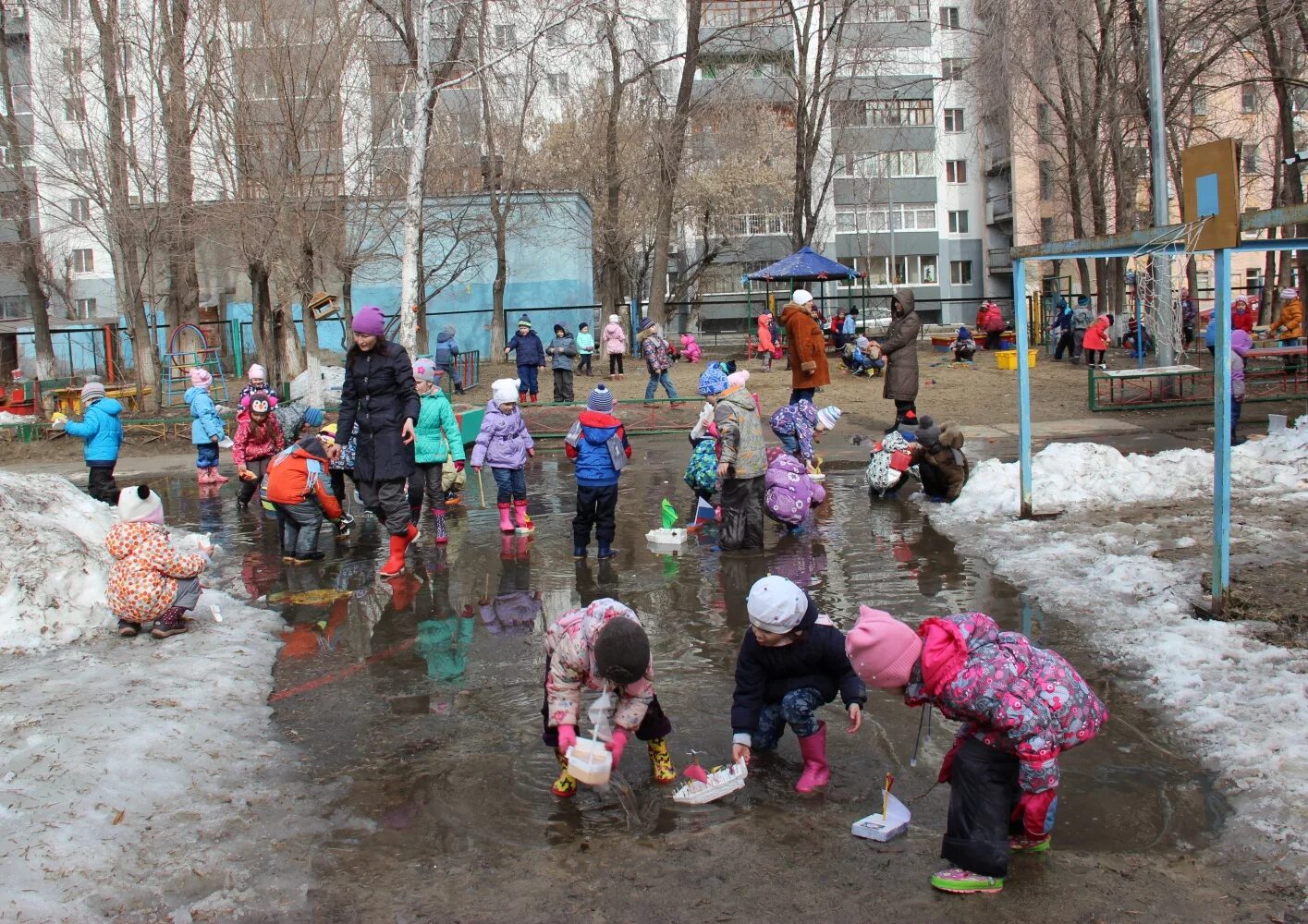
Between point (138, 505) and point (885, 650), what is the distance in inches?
210

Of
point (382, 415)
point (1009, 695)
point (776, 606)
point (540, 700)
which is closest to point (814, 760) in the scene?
point (776, 606)

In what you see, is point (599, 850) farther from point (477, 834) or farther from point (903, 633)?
point (903, 633)

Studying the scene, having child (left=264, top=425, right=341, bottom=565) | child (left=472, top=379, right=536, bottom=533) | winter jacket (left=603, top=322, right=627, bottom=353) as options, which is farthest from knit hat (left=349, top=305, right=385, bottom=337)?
winter jacket (left=603, top=322, right=627, bottom=353)

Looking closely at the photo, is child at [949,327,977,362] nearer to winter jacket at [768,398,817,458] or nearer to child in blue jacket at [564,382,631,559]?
winter jacket at [768,398,817,458]

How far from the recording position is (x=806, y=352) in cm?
1377

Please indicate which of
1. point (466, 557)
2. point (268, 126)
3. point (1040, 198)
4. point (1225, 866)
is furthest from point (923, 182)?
point (1225, 866)

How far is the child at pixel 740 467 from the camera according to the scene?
30.8ft

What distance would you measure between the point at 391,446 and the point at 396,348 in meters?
0.79

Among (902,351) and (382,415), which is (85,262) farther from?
(382,415)

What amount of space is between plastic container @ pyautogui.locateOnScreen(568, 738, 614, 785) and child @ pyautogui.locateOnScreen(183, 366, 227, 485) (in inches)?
430

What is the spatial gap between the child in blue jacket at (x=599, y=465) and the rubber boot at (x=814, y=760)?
15.1 ft

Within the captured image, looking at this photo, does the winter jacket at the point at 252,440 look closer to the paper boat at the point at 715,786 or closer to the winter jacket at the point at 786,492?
the winter jacket at the point at 786,492

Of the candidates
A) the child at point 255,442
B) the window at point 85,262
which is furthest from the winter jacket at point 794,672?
the window at point 85,262

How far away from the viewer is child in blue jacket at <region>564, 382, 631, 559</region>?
9445 millimetres
